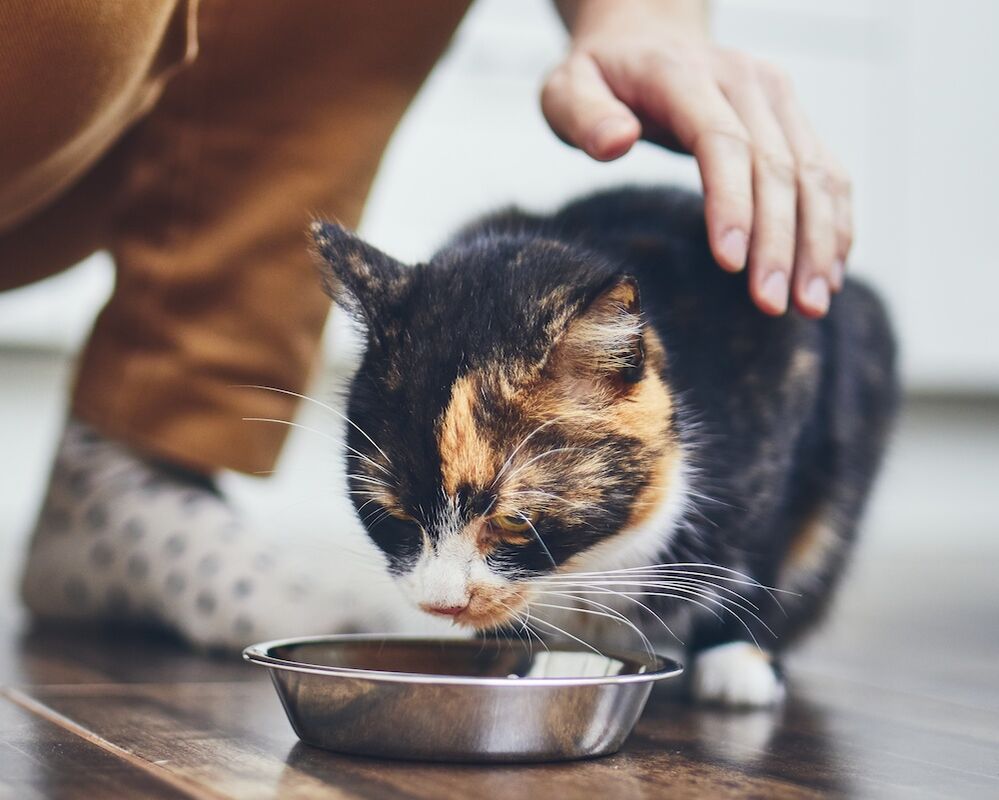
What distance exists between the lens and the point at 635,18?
3.40 ft

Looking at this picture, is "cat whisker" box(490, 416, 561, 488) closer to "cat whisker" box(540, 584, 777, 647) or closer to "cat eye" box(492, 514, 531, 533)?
"cat eye" box(492, 514, 531, 533)

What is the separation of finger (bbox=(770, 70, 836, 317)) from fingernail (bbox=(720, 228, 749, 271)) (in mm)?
75

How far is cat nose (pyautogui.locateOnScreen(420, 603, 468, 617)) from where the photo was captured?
0.81 metres

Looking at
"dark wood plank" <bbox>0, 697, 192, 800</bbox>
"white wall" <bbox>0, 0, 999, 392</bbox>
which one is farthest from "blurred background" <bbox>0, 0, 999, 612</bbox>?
"dark wood plank" <bbox>0, 697, 192, 800</bbox>

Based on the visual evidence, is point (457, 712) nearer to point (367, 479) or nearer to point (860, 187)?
point (367, 479)

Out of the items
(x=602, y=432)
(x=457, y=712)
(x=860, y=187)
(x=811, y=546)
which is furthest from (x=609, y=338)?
(x=860, y=187)

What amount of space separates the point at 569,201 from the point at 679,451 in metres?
0.38

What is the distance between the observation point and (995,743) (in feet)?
2.75

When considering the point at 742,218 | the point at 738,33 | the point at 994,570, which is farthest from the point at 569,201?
the point at 738,33

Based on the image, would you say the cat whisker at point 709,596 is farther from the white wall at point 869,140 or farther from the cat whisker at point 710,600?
the white wall at point 869,140

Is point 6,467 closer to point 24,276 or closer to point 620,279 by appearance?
point 24,276

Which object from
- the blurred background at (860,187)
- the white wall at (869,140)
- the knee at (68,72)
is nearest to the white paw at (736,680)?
the knee at (68,72)

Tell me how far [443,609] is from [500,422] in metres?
0.13

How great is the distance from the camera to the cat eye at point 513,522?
804 millimetres
